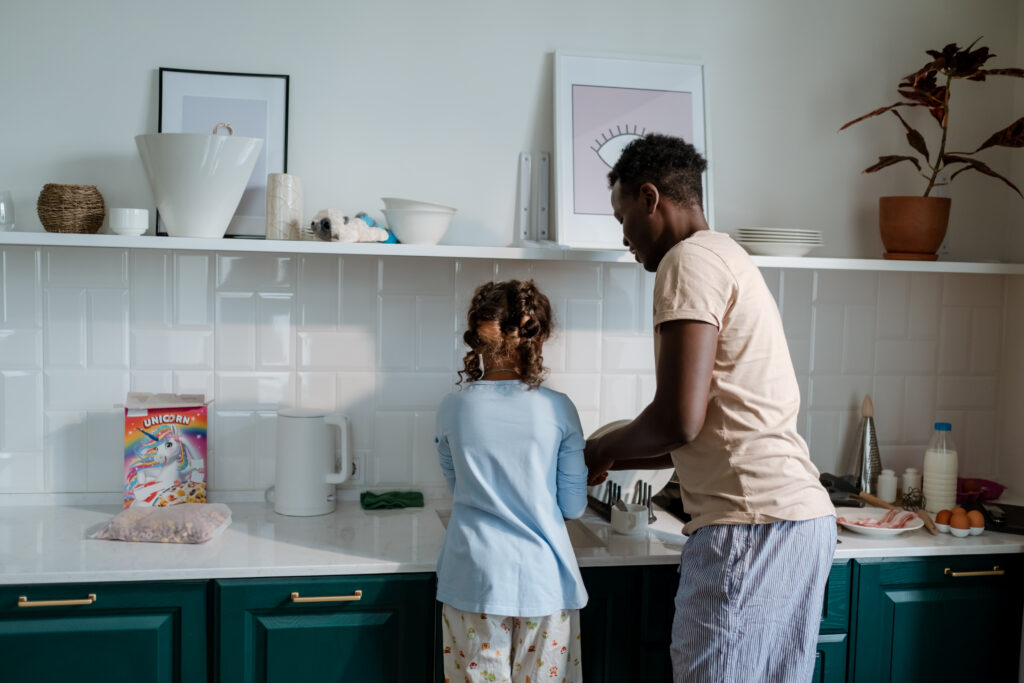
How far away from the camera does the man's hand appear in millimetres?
1794

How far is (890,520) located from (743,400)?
0.88 metres

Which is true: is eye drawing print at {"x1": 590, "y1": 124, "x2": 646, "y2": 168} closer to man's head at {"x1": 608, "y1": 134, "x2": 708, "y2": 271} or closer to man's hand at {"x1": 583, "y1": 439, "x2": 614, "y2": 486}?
man's head at {"x1": 608, "y1": 134, "x2": 708, "y2": 271}

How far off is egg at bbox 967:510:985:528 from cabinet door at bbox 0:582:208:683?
173cm

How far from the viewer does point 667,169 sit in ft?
5.46

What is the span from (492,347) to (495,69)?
36.6 inches

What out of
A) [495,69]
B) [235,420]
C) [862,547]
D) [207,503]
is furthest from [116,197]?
[862,547]

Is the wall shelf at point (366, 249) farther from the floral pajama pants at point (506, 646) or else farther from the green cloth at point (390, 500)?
the floral pajama pants at point (506, 646)

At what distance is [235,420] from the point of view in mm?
2328

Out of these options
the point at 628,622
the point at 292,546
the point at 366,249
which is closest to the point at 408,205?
the point at 366,249

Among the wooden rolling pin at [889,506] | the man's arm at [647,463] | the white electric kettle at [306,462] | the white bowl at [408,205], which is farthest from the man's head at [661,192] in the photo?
the wooden rolling pin at [889,506]

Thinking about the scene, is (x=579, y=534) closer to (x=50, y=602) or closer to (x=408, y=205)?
(x=408, y=205)

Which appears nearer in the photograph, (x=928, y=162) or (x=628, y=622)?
(x=628, y=622)

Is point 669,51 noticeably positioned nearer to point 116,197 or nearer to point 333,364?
point 333,364

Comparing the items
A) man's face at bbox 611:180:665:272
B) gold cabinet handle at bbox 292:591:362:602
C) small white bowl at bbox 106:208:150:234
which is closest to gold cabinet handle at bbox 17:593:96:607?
gold cabinet handle at bbox 292:591:362:602
